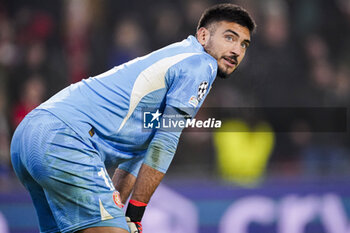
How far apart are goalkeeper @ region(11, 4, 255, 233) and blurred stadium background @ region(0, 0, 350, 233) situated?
11.9ft

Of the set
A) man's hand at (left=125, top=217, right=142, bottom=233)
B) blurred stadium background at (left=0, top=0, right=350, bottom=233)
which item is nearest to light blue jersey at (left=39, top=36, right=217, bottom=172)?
man's hand at (left=125, top=217, right=142, bottom=233)

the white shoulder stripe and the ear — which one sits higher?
the ear

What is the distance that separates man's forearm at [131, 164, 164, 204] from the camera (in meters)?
3.71

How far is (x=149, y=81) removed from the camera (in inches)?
153

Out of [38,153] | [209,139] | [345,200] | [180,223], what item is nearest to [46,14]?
[209,139]

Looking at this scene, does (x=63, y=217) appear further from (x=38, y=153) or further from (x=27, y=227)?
(x=27, y=227)

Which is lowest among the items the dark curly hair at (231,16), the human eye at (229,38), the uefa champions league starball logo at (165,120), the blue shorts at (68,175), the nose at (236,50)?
the blue shorts at (68,175)

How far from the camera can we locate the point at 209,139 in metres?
7.95

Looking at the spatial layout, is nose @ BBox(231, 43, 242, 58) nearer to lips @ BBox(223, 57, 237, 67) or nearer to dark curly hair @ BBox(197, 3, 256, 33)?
lips @ BBox(223, 57, 237, 67)

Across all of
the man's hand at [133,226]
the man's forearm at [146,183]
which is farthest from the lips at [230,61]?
the man's hand at [133,226]

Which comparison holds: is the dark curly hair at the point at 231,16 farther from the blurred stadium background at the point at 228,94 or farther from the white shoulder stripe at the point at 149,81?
the blurred stadium background at the point at 228,94

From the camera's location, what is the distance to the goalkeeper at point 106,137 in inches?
142

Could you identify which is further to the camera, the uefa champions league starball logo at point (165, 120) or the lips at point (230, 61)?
the lips at point (230, 61)

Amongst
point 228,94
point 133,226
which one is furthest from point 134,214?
point 228,94
